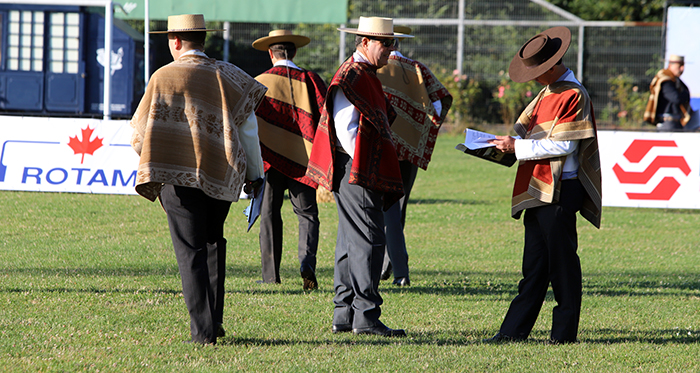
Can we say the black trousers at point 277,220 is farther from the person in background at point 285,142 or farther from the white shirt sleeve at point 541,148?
the white shirt sleeve at point 541,148

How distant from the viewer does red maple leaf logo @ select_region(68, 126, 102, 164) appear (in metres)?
10.4

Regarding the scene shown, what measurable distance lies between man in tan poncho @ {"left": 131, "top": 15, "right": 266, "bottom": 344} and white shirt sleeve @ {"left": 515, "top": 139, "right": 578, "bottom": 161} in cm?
161

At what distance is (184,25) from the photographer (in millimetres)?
4449

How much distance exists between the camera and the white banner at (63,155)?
34.2ft

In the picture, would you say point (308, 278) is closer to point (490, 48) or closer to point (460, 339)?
point (460, 339)

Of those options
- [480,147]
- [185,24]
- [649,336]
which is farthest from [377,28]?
[649,336]

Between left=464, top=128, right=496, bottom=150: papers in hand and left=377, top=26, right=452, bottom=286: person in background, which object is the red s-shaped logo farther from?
left=464, top=128, right=496, bottom=150: papers in hand

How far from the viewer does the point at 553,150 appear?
4516mm

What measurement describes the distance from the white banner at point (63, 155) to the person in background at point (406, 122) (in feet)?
16.5

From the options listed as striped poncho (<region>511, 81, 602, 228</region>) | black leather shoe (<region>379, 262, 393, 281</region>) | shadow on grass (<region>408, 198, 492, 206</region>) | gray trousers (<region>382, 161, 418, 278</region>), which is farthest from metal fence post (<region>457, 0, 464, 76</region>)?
striped poncho (<region>511, 81, 602, 228</region>)

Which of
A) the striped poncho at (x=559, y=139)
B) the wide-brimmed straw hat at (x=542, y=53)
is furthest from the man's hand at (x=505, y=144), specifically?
the wide-brimmed straw hat at (x=542, y=53)

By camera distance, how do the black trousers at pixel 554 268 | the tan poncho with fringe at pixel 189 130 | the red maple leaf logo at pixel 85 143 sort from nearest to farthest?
the tan poncho with fringe at pixel 189 130 → the black trousers at pixel 554 268 → the red maple leaf logo at pixel 85 143

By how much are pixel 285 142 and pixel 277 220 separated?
64 cm

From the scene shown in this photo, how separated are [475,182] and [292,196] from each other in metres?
8.65
